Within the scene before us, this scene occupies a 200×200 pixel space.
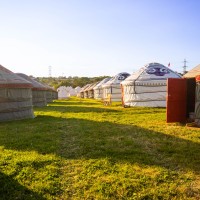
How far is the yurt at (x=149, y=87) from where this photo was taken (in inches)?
677

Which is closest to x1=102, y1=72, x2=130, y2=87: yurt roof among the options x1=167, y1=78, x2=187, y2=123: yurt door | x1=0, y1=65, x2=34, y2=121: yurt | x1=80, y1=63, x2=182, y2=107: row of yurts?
x1=80, y1=63, x2=182, y2=107: row of yurts

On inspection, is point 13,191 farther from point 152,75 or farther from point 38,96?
point 38,96

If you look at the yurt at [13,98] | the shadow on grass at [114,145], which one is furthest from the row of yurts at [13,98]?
the shadow on grass at [114,145]

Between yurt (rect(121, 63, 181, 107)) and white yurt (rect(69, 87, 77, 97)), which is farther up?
yurt (rect(121, 63, 181, 107))

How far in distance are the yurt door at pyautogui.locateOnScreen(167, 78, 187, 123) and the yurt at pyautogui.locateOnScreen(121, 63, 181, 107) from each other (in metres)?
6.98

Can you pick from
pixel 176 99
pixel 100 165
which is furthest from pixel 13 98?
pixel 100 165

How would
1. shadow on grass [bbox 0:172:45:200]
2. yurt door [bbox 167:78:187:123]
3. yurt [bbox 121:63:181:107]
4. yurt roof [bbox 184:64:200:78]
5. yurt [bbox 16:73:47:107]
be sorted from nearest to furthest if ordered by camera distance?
shadow on grass [bbox 0:172:45:200]
yurt roof [bbox 184:64:200:78]
yurt door [bbox 167:78:187:123]
yurt [bbox 121:63:181:107]
yurt [bbox 16:73:47:107]

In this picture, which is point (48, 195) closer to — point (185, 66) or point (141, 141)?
point (141, 141)

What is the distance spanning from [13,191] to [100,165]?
1.62 meters

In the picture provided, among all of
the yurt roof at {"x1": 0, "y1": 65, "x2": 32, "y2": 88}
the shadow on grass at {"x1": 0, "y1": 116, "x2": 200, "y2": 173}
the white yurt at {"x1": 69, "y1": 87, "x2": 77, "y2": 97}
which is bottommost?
the white yurt at {"x1": 69, "y1": 87, "x2": 77, "y2": 97}

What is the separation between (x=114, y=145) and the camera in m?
6.41

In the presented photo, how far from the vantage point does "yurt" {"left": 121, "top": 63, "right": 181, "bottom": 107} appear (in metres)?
17.2

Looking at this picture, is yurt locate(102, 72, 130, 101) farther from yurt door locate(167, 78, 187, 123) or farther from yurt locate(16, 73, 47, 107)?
yurt door locate(167, 78, 187, 123)

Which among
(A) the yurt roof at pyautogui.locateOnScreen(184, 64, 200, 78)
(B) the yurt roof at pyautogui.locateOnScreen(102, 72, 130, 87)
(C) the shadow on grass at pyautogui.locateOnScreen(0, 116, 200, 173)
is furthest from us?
(B) the yurt roof at pyautogui.locateOnScreen(102, 72, 130, 87)
